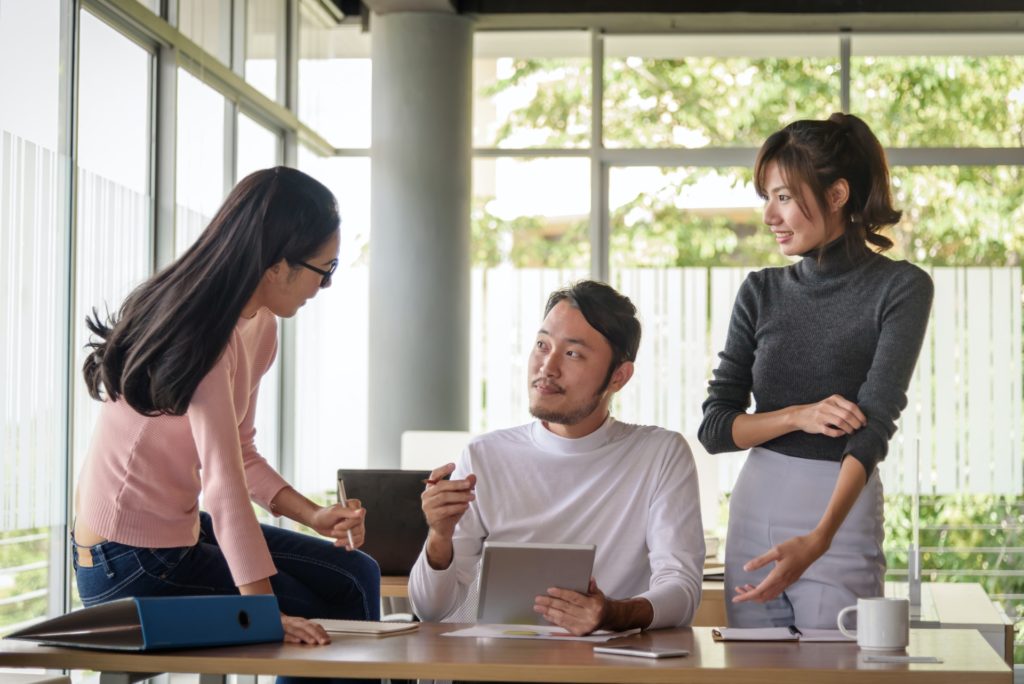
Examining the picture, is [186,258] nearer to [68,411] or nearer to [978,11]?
[68,411]

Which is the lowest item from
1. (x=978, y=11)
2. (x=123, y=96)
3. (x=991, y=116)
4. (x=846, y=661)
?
(x=846, y=661)

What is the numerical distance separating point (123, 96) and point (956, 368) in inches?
159

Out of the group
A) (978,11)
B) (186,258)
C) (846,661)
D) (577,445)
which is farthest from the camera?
(978,11)

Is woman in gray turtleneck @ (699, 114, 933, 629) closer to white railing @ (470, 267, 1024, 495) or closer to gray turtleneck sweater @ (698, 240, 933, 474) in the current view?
gray turtleneck sweater @ (698, 240, 933, 474)

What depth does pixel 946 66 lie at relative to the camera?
20.7 ft

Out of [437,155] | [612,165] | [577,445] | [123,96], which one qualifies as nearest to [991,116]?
[612,165]

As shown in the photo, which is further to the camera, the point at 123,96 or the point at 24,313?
the point at 123,96

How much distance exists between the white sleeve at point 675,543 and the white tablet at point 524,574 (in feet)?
0.71

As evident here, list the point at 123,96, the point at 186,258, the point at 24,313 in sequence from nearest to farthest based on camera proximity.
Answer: the point at 186,258 → the point at 24,313 → the point at 123,96

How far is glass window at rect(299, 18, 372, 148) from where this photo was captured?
6.33 m

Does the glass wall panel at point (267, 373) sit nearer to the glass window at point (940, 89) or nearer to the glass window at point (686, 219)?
the glass window at point (686, 219)

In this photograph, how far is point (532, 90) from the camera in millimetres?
6488

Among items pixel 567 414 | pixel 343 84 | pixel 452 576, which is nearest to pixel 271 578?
pixel 452 576

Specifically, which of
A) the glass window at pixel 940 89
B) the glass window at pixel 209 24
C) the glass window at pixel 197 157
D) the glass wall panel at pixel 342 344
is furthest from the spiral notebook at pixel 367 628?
the glass window at pixel 940 89
